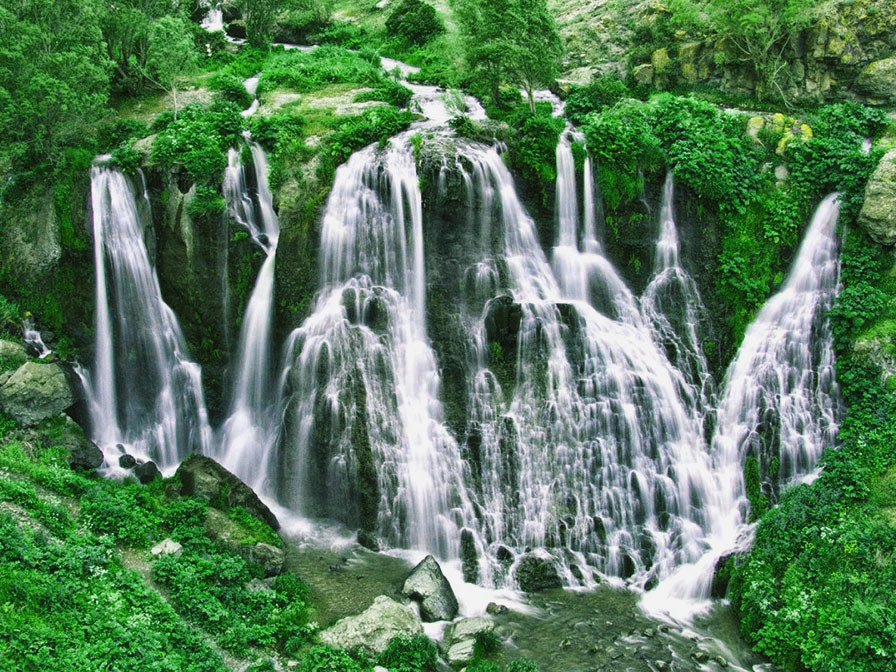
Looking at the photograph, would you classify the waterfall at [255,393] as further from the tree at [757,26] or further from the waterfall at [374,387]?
the tree at [757,26]

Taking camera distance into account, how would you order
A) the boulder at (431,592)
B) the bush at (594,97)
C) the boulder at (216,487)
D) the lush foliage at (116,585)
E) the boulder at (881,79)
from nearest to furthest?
1. the lush foliage at (116,585)
2. the boulder at (431,592)
3. the boulder at (216,487)
4. the boulder at (881,79)
5. the bush at (594,97)

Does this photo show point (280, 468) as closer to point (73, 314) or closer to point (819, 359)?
point (73, 314)

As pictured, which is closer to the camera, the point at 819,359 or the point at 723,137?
the point at 819,359

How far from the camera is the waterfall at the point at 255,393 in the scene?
17719mm

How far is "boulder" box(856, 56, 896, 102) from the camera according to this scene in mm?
21500

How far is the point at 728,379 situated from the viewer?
1762cm

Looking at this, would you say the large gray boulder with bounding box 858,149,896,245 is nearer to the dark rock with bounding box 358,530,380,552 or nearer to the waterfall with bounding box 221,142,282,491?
the dark rock with bounding box 358,530,380,552

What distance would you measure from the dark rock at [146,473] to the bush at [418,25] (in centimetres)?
2427

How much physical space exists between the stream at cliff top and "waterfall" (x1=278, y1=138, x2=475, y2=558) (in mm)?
51

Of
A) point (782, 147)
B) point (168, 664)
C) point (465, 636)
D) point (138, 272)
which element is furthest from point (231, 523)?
point (782, 147)

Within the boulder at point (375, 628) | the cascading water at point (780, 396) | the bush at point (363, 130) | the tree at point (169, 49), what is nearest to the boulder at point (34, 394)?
the boulder at point (375, 628)

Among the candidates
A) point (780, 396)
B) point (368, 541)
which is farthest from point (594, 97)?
point (368, 541)

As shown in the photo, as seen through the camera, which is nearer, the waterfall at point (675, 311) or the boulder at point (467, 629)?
the boulder at point (467, 629)

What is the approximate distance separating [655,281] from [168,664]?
14358 millimetres
